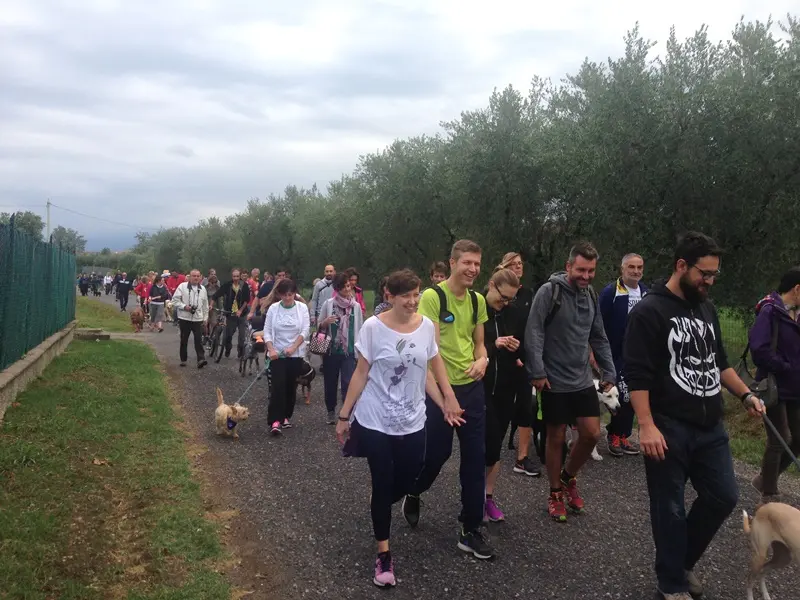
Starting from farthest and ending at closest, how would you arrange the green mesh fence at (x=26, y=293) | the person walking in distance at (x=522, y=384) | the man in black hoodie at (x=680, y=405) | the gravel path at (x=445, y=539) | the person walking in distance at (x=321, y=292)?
the person walking in distance at (x=321, y=292), the green mesh fence at (x=26, y=293), the person walking in distance at (x=522, y=384), the gravel path at (x=445, y=539), the man in black hoodie at (x=680, y=405)

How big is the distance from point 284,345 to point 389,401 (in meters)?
4.06

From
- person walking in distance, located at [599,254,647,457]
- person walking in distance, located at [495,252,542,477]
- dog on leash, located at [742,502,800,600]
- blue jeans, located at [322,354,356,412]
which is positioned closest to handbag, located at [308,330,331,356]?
blue jeans, located at [322,354,356,412]

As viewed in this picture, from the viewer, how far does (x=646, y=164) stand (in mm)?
13172

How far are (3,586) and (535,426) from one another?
15.3 feet

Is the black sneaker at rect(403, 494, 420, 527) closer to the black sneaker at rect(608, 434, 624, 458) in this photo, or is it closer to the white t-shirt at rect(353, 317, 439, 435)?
the white t-shirt at rect(353, 317, 439, 435)

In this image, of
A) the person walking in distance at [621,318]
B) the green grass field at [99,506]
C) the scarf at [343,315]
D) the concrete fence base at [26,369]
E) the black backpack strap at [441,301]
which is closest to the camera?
the green grass field at [99,506]

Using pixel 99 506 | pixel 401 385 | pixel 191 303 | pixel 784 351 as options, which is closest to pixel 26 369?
pixel 99 506

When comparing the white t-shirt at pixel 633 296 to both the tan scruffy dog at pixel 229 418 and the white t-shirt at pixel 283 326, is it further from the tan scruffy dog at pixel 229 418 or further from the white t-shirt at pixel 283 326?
the tan scruffy dog at pixel 229 418

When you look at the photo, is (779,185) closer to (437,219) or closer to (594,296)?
(594,296)

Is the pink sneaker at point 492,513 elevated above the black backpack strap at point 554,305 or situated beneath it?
situated beneath

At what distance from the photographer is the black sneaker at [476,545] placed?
423 cm

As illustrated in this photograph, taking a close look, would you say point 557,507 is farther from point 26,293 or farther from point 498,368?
point 26,293

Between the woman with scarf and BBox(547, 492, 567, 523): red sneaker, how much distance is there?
3630 millimetres

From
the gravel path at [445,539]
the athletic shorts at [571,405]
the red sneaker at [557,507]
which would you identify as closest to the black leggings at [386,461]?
the gravel path at [445,539]
